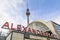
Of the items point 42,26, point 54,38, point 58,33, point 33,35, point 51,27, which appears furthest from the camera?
point 42,26

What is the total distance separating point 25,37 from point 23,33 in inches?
40.9

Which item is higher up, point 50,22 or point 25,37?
point 50,22

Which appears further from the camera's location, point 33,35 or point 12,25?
point 33,35

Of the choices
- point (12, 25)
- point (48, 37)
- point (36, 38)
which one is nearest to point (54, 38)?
point (48, 37)

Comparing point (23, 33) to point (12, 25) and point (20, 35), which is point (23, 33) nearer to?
point (20, 35)

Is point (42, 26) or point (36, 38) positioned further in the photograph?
point (42, 26)

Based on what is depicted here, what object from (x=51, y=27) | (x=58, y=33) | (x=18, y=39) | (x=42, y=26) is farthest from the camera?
(x=42, y=26)

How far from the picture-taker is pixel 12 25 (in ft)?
103

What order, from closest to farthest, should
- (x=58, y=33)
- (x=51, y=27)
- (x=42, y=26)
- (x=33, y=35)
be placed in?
(x=33, y=35)
(x=58, y=33)
(x=51, y=27)
(x=42, y=26)

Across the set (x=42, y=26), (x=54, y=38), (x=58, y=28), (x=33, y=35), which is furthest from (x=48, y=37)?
(x=42, y=26)

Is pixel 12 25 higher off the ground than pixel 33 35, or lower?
higher

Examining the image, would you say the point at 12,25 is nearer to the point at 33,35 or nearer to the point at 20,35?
the point at 20,35

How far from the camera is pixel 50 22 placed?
1750 inches

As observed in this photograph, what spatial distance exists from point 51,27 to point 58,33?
3.61 metres
